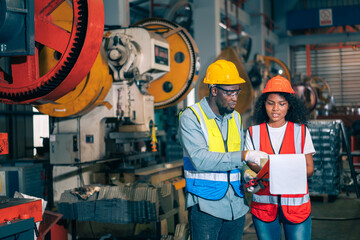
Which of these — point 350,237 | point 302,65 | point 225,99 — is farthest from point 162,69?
point 302,65

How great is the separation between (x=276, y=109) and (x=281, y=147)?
0.74ft

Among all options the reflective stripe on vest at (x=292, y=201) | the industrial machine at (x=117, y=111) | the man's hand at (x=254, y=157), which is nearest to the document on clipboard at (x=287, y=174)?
the man's hand at (x=254, y=157)

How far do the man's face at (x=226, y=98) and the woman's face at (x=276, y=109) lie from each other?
1.17ft

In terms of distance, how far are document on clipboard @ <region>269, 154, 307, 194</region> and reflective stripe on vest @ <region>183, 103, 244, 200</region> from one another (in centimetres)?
20

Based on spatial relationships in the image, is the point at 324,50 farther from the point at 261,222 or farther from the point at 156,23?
the point at 261,222

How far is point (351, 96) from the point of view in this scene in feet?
63.5

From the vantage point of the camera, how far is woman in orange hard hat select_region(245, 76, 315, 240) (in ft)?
7.86

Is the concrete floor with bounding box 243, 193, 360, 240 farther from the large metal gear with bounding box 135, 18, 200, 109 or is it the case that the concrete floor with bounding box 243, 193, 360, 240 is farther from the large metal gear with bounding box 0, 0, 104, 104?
the large metal gear with bounding box 0, 0, 104, 104

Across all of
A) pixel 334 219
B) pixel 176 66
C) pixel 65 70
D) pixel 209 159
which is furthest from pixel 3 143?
pixel 334 219

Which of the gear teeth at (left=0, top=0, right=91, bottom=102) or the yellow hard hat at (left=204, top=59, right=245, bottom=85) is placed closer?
the yellow hard hat at (left=204, top=59, right=245, bottom=85)

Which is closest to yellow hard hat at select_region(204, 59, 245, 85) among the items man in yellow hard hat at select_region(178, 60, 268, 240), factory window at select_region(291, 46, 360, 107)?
man in yellow hard hat at select_region(178, 60, 268, 240)

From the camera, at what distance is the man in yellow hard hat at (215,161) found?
7.08 ft

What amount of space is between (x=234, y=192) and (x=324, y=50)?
745 inches

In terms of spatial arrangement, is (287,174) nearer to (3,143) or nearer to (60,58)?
(60,58)
